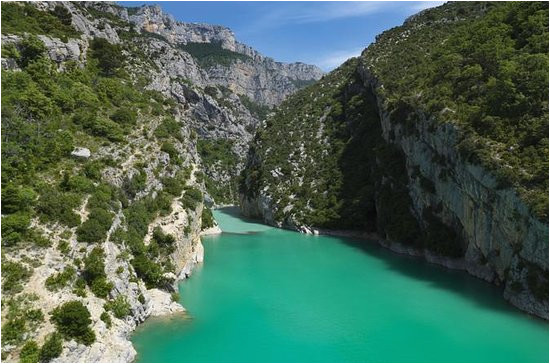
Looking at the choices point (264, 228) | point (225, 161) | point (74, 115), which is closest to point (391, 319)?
point (74, 115)

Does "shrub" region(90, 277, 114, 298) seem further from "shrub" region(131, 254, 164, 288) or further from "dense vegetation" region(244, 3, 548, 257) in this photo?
"dense vegetation" region(244, 3, 548, 257)

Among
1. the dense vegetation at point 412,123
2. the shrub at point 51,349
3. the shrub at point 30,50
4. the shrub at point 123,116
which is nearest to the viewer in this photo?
the shrub at point 51,349

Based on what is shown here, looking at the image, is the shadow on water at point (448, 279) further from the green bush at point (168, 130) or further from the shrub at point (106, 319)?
the green bush at point (168, 130)

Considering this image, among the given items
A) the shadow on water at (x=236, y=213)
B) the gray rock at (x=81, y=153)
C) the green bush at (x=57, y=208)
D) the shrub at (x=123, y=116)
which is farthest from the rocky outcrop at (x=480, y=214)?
the shadow on water at (x=236, y=213)

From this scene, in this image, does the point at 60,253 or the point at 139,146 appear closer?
the point at 60,253

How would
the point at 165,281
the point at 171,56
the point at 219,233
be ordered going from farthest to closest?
the point at 171,56 < the point at 219,233 < the point at 165,281

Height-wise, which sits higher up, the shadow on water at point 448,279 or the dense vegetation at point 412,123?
the dense vegetation at point 412,123

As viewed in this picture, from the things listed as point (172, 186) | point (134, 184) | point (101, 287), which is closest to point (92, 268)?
point (101, 287)

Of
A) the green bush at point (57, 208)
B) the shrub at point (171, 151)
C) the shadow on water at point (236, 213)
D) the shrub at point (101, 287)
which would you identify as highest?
the shrub at point (171, 151)

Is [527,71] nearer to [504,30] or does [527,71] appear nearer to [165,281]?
[504,30]
